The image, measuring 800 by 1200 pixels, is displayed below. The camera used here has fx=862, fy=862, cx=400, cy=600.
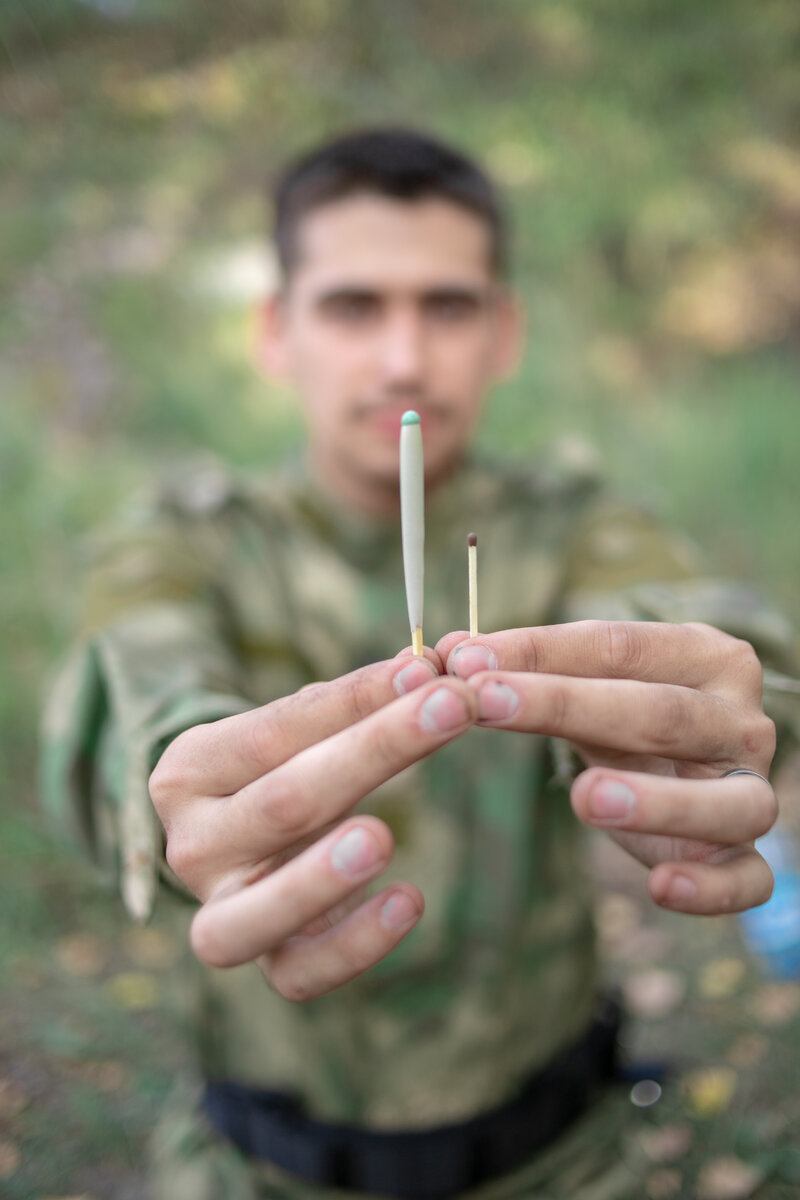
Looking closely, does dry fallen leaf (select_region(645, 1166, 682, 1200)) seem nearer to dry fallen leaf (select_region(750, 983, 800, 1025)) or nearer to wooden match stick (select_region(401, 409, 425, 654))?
dry fallen leaf (select_region(750, 983, 800, 1025))

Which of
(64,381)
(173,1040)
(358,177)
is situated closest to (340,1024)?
(173,1040)

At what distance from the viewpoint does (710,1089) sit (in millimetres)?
1835

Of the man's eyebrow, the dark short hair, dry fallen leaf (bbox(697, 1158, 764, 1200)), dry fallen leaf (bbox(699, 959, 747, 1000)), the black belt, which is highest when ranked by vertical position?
the dark short hair

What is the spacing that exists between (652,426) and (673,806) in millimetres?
3361

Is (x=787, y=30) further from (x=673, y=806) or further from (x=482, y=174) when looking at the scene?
(x=673, y=806)

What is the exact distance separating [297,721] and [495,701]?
0.57ft

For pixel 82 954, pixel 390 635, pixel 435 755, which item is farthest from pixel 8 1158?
pixel 390 635

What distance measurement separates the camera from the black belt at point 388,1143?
1418 millimetres

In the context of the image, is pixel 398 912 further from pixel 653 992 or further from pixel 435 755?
pixel 653 992

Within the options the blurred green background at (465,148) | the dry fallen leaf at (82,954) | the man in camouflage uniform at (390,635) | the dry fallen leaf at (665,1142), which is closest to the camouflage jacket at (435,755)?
the man in camouflage uniform at (390,635)

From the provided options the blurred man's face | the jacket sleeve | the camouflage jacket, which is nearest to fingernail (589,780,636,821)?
the jacket sleeve

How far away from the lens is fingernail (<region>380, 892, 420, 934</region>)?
29.0 inches

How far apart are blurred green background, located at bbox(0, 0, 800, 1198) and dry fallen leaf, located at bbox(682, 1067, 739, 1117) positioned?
1934 mm

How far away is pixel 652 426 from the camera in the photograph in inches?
151
